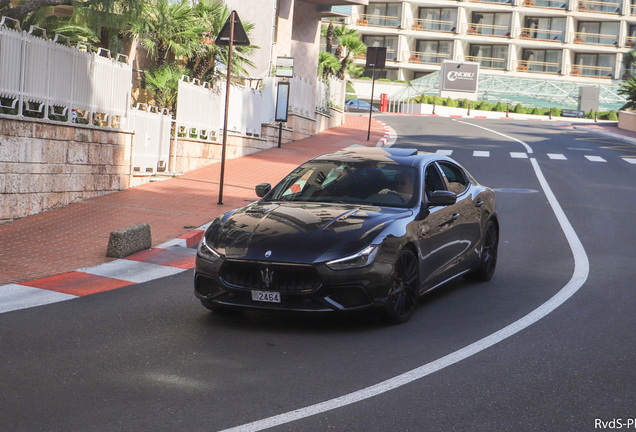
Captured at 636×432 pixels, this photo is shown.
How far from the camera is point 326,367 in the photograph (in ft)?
17.5

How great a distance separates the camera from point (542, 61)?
8094 centimetres

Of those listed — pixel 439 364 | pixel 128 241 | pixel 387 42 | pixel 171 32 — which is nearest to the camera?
pixel 439 364

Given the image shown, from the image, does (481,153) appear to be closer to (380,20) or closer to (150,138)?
(150,138)

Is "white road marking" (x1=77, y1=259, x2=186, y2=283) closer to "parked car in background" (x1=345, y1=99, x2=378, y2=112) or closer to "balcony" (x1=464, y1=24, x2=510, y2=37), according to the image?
"parked car in background" (x1=345, y1=99, x2=378, y2=112)

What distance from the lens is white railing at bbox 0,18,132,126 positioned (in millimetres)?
11315

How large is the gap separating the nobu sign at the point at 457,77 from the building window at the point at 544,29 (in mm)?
14518

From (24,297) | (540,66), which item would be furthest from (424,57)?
(24,297)

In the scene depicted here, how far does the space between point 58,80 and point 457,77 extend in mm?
59453

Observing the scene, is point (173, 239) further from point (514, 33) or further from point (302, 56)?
point (514, 33)

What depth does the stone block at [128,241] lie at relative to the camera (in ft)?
30.7

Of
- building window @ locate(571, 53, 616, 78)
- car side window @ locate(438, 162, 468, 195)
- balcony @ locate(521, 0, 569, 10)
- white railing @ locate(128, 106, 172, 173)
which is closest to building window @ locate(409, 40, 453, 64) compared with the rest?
balcony @ locate(521, 0, 569, 10)

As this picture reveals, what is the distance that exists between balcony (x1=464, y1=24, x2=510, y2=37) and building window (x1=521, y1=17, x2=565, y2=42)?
190 centimetres

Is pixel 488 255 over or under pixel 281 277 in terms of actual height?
under

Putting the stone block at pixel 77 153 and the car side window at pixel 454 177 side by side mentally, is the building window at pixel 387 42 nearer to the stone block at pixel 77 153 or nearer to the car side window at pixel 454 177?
the stone block at pixel 77 153
